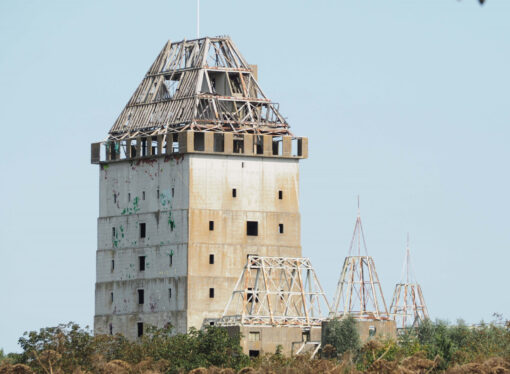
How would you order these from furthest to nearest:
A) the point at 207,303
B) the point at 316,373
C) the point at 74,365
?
the point at 207,303, the point at 74,365, the point at 316,373

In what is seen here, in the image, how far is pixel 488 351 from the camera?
172 m

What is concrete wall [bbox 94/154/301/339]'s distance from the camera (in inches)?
7613

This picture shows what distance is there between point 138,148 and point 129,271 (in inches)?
414

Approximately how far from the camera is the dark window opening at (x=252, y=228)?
196125 mm

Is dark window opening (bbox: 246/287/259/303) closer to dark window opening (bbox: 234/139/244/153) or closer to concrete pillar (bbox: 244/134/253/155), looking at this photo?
concrete pillar (bbox: 244/134/253/155)

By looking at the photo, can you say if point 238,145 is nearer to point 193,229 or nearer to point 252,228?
point 252,228

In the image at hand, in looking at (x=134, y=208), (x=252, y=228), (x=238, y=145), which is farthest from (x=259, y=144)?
(x=134, y=208)

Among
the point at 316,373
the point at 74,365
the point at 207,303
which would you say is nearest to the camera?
the point at 316,373

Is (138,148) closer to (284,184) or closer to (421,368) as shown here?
(284,184)

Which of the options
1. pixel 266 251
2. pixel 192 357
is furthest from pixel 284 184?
pixel 192 357

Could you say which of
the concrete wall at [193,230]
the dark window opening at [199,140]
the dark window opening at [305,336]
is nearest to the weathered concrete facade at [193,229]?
the concrete wall at [193,230]

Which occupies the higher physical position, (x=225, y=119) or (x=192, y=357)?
(x=225, y=119)

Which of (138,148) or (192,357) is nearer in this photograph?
(192,357)

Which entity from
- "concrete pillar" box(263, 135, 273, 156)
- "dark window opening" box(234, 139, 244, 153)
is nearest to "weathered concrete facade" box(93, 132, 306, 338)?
"concrete pillar" box(263, 135, 273, 156)
